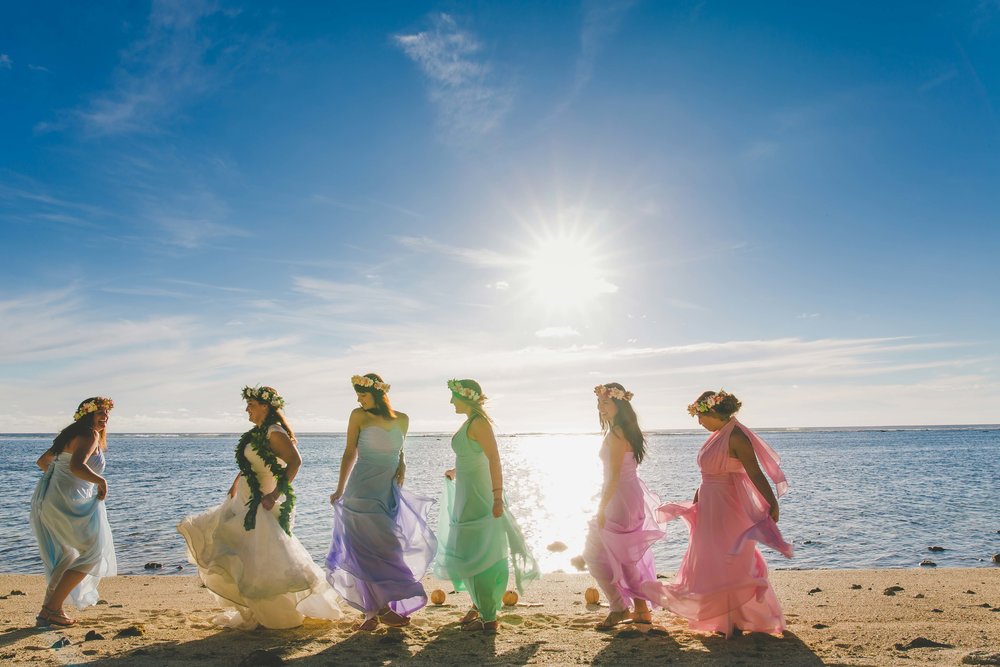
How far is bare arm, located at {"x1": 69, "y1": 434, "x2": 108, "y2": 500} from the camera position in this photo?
7621 millimetres

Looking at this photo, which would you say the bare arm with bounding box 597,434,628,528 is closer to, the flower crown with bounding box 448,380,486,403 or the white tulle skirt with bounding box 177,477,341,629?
the flower crown with bounding box 448,380,486,403

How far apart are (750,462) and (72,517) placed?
7.39 m

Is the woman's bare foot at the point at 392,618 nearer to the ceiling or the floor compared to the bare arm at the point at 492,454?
nearer to the floor

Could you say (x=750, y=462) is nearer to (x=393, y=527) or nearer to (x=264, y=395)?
(x=393, y=527)

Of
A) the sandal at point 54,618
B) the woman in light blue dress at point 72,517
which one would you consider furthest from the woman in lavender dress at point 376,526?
the sandal at point 54,618

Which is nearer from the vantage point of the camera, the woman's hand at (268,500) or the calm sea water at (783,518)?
the woman's hand at (268,500)

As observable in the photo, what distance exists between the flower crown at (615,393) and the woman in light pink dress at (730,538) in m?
1.02

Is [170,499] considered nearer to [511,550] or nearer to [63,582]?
[63,582]

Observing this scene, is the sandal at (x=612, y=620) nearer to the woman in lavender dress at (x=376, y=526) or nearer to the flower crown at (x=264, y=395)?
the woman in lavender dress at (x=376, y=526)

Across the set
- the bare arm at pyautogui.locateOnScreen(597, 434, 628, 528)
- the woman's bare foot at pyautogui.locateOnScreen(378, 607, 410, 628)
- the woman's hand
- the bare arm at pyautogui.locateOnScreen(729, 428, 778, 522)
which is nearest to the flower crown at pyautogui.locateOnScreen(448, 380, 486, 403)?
the bare arm at pyautogui.locateOnScreen(597, 434, 628, 528)

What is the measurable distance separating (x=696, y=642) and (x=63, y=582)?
6.83m

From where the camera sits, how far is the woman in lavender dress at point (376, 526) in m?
7.34

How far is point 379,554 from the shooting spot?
7371 millimetres

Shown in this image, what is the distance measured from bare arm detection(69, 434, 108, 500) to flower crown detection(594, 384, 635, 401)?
224 inches
